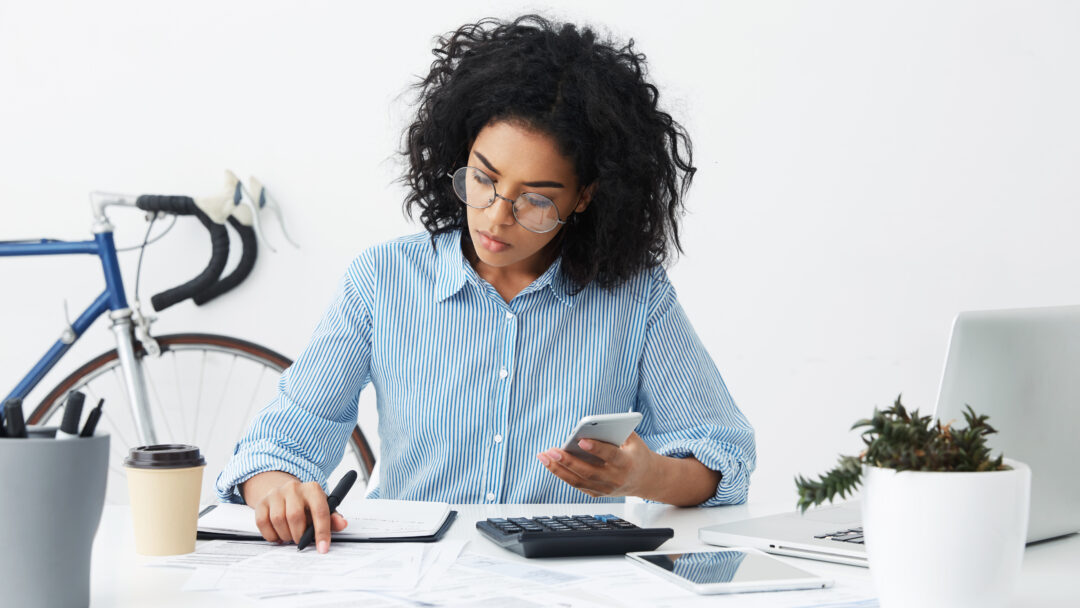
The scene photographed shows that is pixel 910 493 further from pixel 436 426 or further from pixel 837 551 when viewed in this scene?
pixel 436 426

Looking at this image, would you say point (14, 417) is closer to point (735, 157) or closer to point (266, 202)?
point (266, 202)

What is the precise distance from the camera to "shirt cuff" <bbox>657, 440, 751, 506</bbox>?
4.11ft

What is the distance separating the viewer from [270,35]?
2512mm

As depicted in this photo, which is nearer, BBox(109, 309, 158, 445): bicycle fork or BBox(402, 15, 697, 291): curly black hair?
BBox(402, 15, 697, 291): curly black hair

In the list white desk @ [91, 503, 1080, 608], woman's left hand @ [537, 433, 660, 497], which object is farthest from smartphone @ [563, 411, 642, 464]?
white desk @ [91, 503, 1080, 608]

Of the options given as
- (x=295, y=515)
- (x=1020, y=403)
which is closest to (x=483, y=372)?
(x=295, y=515)

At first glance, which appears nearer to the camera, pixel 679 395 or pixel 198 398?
pixel 679 395

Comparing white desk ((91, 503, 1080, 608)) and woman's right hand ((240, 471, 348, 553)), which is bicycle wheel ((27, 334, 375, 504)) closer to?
white desk ((91, 503, 1080, 608))

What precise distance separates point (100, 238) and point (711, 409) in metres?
1.57

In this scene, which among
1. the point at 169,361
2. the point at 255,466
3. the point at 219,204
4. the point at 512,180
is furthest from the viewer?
the point at 169,361

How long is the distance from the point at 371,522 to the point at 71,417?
0.44 meters

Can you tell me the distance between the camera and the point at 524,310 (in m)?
1.40

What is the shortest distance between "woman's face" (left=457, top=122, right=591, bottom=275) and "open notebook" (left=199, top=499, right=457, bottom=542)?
347mm

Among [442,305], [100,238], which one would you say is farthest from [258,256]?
[442,305]
